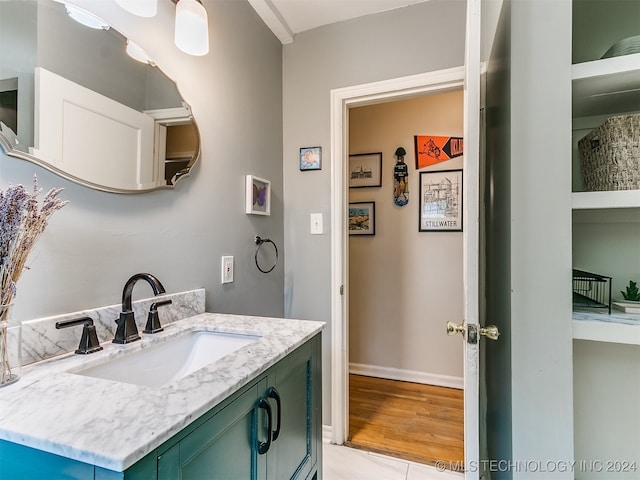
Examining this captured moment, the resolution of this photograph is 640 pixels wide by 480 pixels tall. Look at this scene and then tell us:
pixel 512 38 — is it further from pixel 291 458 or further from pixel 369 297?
pixel 369 297

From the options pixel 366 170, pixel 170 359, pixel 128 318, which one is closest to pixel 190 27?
pixel 128 318

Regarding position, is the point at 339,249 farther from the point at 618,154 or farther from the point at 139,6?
the point at 139,6

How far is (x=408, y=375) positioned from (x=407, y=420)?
61cm

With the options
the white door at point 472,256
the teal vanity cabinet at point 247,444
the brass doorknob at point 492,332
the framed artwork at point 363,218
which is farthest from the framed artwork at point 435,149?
the teal vanity cabinet at point 247,444

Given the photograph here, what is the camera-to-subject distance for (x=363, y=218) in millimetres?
2807

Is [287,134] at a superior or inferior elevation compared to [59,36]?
superior

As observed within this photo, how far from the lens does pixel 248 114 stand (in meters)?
1.67

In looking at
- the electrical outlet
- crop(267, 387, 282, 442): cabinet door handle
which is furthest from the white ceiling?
crop(267, 387, 282, 442): cabinet door handle

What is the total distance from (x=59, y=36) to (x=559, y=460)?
69.6 inches

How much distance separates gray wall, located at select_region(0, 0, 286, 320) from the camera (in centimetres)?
85

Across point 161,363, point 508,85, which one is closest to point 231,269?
point 161,363

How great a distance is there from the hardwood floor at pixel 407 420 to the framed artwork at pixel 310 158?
1.71 metres

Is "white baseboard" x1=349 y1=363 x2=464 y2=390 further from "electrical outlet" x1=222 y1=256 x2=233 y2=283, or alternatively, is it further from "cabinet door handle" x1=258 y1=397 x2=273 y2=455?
"cabinet door handle" x1=258 y1=397 x2=273 y2=455

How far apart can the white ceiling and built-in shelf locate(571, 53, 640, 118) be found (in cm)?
121
